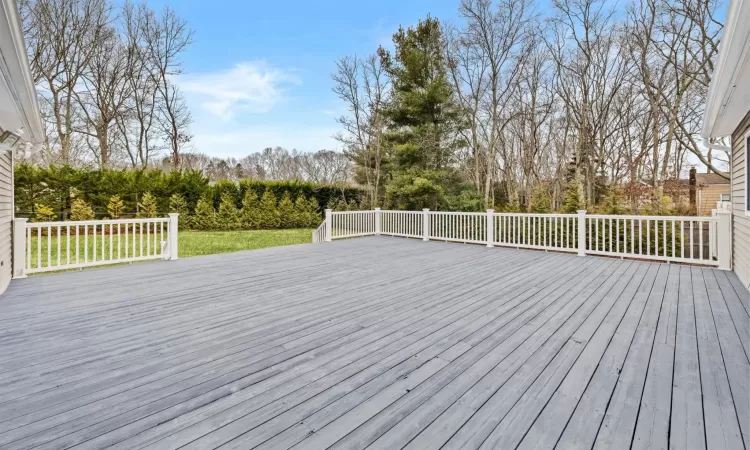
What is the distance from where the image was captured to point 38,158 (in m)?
12.6

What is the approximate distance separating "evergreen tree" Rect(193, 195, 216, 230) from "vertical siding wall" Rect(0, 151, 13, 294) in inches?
307

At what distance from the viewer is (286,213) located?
1420 cm

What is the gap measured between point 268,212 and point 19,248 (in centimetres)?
931

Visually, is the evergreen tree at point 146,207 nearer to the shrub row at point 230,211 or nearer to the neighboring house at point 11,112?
the shrub row at point 230,211

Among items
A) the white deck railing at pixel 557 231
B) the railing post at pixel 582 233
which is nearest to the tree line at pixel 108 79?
the white deck railing at pixel 557 231

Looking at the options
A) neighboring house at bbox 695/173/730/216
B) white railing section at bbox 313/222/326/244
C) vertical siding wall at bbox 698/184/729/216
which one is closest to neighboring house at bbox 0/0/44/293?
white railing section at bbox 313/222/326/244

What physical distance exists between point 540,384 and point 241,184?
44.7 ft

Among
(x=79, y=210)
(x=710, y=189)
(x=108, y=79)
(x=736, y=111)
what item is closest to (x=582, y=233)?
(x=736, y=111)

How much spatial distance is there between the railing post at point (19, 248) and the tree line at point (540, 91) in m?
8.83

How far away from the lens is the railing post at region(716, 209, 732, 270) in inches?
191

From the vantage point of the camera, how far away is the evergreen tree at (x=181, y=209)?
11.8m

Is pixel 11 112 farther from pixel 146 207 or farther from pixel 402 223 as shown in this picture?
pixel 146 207

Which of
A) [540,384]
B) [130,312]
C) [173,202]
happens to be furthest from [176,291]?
[173,202]

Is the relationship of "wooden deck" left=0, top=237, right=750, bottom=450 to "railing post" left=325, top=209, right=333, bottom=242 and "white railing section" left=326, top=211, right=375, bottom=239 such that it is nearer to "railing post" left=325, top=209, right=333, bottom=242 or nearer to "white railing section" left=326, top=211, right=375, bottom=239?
"railing post" left=325, top=209, right=333, bottom=242
